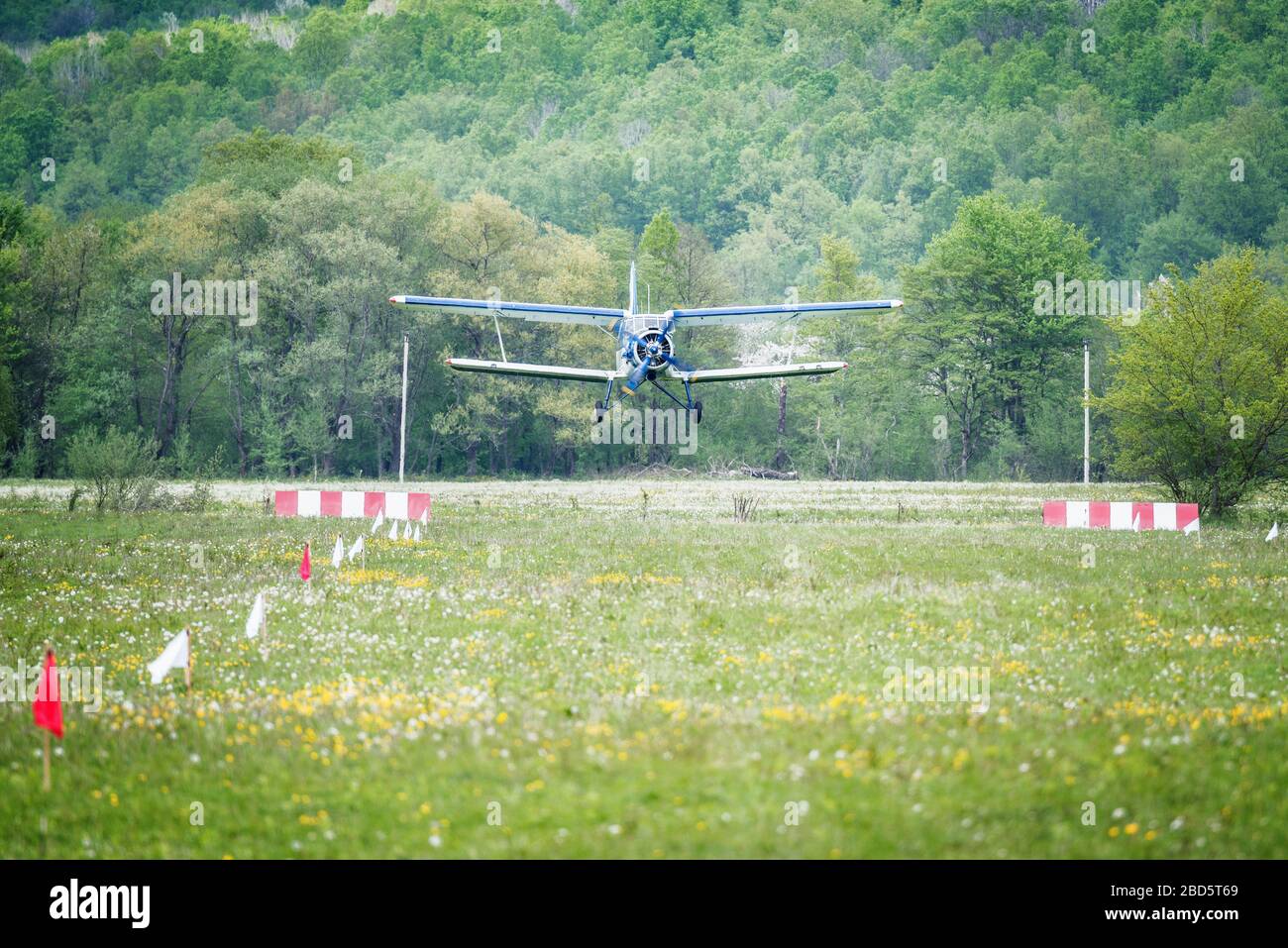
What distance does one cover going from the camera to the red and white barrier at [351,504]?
38812mm

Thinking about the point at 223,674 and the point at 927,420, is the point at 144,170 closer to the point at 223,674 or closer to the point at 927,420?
the point at 927,420

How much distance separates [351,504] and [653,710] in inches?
1119

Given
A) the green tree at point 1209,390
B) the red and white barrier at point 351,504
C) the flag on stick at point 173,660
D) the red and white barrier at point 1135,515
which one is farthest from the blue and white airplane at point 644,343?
the flag on stick at point 173,660

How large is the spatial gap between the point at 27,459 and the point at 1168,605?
62309mm

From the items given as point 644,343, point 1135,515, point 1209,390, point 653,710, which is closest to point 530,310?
point 644,343

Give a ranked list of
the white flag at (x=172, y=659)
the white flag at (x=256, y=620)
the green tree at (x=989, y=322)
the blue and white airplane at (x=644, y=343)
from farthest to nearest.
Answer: the green tree at (x=989, y=322), the blue and white airplane at (x=644, y=343), the white flag at (x=256, y=620), the white flag at (x=172, y=659)

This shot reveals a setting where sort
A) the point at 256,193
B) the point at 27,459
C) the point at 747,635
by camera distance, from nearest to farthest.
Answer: the point at 747,635 < the point at 27,459 < the point at 256,193

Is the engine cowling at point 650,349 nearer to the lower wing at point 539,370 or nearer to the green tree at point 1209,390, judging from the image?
the lower wing at point 539,370

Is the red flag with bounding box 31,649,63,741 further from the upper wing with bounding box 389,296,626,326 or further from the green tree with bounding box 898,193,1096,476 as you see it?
the green tree with bounding box 898,193,1096,476

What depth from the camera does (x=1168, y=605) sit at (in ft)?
69.4

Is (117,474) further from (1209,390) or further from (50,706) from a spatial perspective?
(1209,390)

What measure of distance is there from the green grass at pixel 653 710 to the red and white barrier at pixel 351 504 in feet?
36.9
